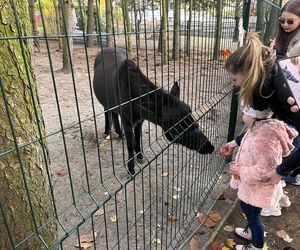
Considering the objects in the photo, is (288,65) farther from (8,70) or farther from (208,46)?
(8,70)

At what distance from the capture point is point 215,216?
3660mm

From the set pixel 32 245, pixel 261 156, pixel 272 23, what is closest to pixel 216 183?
pixel 261 156

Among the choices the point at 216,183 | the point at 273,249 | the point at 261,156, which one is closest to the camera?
the point at 261,156

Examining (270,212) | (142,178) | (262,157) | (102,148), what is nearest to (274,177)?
(262,157)

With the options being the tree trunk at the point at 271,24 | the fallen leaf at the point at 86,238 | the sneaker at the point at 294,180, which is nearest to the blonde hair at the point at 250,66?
the fallen leaf at the point at 86,238

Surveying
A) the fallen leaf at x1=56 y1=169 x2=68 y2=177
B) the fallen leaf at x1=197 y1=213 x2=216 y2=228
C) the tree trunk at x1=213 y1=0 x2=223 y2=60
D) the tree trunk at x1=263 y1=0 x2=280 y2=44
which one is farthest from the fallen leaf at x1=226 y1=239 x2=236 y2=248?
the tree trunk at x1=263 y1=0 x2=280 y2=44

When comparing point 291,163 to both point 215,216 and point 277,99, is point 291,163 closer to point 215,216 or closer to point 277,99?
point 277,99

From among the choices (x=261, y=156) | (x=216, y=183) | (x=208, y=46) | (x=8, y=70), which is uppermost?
(x=8, y=70)

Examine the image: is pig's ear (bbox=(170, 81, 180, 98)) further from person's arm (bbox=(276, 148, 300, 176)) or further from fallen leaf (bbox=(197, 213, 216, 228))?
person's arm (bbox=(276, 148, 300, 176))

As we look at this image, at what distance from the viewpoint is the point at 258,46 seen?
2.37m

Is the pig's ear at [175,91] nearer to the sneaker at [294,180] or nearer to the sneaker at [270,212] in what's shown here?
the sneaker at [270,212]

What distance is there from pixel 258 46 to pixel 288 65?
294mm

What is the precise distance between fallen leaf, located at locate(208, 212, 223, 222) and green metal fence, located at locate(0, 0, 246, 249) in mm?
228

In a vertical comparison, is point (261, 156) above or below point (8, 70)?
below
